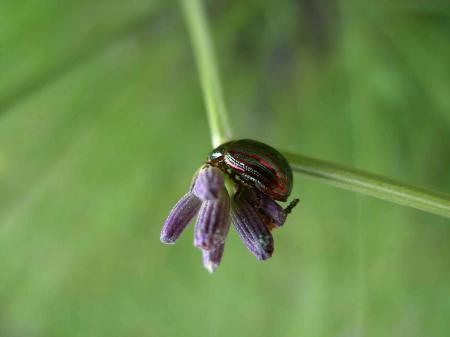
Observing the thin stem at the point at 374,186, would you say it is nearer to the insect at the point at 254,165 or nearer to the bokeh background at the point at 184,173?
the insect at the point at 254,165

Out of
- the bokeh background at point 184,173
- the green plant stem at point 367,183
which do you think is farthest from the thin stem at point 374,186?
the bokeh background at point 184,173

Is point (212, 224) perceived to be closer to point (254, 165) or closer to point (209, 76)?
point (254, 165)

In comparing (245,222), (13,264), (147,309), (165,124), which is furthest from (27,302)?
(245,222)

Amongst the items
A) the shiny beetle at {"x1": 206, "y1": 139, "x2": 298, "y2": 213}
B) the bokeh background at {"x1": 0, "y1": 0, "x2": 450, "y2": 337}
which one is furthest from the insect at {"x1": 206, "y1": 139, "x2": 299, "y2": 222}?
the bokeh background at {"x1": 0, "y1": 0, "x2": 450, "y2": 337}

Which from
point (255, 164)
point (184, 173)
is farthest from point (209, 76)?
point (184, 173)

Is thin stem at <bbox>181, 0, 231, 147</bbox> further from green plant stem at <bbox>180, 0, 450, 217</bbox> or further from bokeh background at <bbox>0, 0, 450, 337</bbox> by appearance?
bokeh background at <bbox>0, 0, 450, 337</bbox>

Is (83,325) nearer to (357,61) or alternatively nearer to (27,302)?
(27,302)

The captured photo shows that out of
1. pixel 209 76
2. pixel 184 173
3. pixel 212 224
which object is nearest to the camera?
pixel 212 224

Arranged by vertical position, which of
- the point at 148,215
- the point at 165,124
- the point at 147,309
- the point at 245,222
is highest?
the point at 245,222
